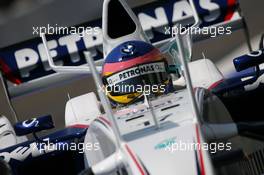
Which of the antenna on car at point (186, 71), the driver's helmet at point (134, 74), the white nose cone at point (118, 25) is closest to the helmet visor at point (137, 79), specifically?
the driver's helmet at point (134, 74)

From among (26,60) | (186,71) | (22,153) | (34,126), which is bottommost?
(22,153)

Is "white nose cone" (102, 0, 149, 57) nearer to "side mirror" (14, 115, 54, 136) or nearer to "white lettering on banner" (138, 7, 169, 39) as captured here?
"side mirror" (14, 115, 54, 136)

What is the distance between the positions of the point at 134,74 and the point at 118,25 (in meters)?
0.51

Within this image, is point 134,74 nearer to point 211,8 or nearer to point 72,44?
point 72,44

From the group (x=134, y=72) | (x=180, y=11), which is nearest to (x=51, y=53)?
(x=180, y=11)

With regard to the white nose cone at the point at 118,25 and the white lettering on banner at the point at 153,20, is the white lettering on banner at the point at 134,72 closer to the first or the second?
A: the white nose cone at the point at 118,25

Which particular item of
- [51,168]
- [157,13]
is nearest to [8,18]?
[157,13]

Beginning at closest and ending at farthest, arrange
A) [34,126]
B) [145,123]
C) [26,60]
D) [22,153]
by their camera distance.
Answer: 1. [145,123]
2. [34,126]
3. [22,153]
4. [26,60]

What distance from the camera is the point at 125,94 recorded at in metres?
3.25

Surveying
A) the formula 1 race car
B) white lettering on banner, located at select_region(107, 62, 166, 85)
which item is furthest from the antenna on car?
white lettering on banner, located at select_region(107, 62, 166, 85)

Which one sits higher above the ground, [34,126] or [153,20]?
[153,20]

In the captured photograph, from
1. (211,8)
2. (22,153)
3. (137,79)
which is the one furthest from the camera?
(211,8)

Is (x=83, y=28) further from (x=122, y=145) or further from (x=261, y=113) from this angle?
(x=122, y=145)

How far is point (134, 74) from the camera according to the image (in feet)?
10.7
